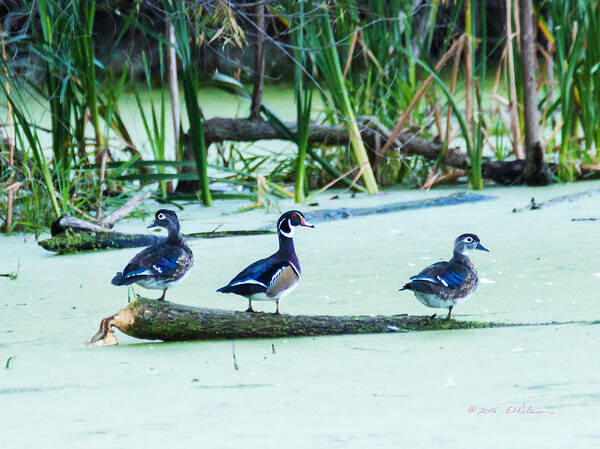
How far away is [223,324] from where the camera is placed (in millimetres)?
2145

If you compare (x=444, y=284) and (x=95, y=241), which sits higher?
(x=444, y=284)

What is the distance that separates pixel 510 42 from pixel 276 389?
3290mm

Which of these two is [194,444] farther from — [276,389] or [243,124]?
[243,124]

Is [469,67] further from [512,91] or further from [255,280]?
[255,280]

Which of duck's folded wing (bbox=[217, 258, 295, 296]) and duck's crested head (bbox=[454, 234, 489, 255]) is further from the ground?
duck's crested head (bbox=[454, 234, 489, 255])

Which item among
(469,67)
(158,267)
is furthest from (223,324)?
(469,67)

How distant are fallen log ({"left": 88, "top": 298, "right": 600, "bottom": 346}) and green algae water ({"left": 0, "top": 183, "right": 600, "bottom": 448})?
0.03 metres

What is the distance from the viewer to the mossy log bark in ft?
7.01

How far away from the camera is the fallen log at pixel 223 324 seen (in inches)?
84.1

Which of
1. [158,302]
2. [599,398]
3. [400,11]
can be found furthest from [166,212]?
[400,11]

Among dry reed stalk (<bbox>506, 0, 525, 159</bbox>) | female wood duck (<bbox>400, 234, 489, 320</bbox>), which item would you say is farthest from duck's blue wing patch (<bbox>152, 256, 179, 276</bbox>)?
dry reed stalk (<bbox>506, 0, 525, 159</bbox>)

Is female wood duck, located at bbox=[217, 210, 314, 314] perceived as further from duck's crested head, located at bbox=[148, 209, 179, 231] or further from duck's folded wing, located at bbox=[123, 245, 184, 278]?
duck's crested head, located at bbox=[148, 209, 179, 231]

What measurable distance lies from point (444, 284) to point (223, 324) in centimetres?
48

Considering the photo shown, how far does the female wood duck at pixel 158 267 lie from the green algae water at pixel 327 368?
0.16 metres
